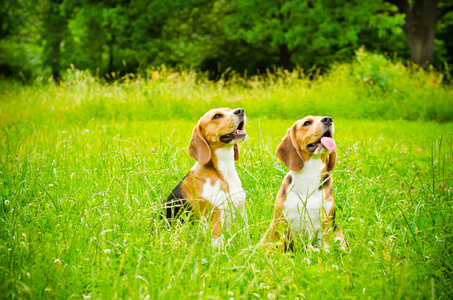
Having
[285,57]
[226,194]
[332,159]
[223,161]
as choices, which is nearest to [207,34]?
[285,57]

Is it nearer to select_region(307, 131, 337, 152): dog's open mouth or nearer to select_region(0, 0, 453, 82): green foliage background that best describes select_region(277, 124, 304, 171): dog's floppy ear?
select_region(307, 131, 337, 152): dog's open mouth

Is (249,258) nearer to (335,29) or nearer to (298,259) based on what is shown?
(298,259)

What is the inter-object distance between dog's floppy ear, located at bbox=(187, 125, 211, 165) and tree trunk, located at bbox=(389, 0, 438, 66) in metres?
17.7

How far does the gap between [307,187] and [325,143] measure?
1.25ft

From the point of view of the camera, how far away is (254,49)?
22.3 m

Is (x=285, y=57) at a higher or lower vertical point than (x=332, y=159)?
lower

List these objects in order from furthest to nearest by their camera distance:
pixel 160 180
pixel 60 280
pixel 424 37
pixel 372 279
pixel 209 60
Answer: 1. pixel 209 60
2. pixel 424 37
3. pixel 160 180
4. pixel 372 279
5. pixel 60 280

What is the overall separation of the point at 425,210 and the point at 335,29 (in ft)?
52.9

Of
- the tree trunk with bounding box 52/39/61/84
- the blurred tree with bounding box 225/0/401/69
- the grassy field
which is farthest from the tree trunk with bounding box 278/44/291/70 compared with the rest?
the grassy field

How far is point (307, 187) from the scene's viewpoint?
9.59 ft

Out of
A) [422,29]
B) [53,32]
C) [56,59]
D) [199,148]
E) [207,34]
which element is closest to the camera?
[199,148]

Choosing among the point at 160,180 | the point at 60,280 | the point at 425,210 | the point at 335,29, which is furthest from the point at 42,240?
the point at 335,29

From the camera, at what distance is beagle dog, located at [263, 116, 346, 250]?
2865mm

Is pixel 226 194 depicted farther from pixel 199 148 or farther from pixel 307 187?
pixel 307 187
